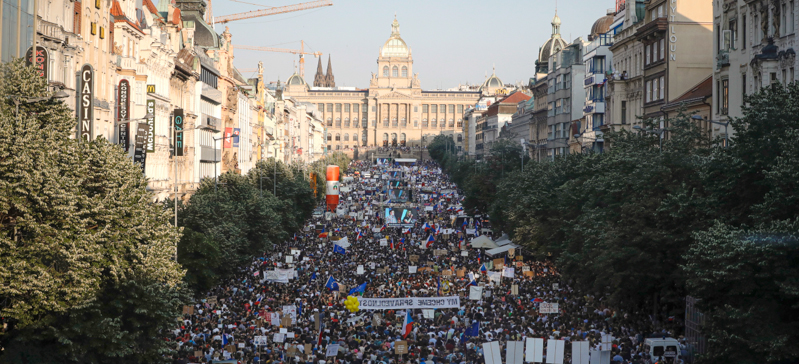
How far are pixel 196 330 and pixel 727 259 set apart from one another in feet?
59.8

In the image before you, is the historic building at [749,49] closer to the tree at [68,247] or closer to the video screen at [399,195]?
the tree at [68,247]

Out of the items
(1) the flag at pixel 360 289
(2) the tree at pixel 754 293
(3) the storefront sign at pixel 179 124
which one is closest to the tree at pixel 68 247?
(2) the tree at pixel 754 293

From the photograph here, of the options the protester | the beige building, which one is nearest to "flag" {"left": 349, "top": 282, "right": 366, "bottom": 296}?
the protester

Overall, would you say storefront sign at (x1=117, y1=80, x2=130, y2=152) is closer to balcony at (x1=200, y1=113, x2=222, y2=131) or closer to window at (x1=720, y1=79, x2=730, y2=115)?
balcony at (x1=200, y1=113, x2=222, y2=131)

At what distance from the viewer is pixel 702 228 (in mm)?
26906

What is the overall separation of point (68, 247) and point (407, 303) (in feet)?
52.1

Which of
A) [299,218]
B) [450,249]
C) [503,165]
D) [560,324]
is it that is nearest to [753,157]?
[560,324]

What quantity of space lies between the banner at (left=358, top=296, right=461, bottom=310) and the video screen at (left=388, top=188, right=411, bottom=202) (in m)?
73.0

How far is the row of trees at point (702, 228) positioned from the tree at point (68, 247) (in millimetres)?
13626

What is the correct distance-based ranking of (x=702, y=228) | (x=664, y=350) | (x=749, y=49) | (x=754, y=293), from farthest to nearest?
(x=749, y=49) → (x=664, y=350) → (x=702, y=228) → (x=754, y=293)

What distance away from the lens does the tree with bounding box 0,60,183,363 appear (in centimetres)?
1948

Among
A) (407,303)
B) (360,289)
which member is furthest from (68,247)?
(360,289)

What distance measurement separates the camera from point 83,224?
21031mm

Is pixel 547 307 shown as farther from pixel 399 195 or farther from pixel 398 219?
pixel 399 195
